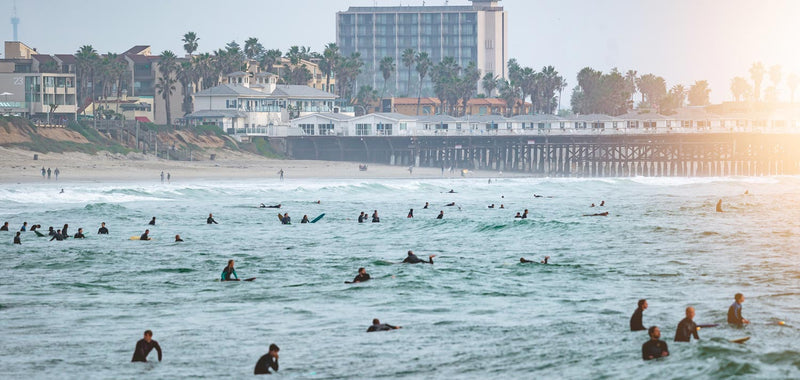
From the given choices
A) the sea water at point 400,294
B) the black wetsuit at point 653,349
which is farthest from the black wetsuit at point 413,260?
the black wetsuit at point 653,349

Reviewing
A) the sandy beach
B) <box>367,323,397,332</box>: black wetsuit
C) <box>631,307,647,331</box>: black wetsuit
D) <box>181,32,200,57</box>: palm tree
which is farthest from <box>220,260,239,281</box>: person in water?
<box>181,32,200,57</box>: palm tree

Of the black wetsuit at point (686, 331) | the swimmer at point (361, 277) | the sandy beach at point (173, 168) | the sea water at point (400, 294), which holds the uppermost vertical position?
the sandy beach at point (173, 168)

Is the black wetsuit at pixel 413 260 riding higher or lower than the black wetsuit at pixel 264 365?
higher

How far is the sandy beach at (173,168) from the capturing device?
290ft

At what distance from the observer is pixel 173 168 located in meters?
98.1

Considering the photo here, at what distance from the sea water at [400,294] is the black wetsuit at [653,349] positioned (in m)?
0.34

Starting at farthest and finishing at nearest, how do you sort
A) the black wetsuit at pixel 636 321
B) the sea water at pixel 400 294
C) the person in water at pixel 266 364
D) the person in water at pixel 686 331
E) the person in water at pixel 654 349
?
the black wetsuit at pixel 636 321 → the person in water at pixel 686 331 → the sea water at pixel 400 294 → the person in water at pixel 654 349 → the person in water at pixel 266 364

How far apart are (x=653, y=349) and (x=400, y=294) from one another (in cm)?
1092

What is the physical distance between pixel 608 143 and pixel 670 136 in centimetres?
687

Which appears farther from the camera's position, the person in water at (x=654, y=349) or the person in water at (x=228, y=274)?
the person in water at (x=228, y=274)

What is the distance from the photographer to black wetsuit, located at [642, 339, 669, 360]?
2264cm

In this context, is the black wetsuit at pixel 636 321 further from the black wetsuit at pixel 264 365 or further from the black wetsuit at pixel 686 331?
the black wetsuit at pixel 264 365

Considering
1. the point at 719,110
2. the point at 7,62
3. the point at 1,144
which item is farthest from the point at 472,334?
the point at 719,110

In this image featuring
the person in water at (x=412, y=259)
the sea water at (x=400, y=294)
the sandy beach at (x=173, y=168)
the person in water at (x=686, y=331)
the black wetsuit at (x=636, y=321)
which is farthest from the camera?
the sandy beach at (x=173, y=168)
